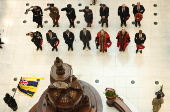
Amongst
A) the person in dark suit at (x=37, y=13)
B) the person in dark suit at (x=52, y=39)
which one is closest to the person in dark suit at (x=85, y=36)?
the person in dark suit at (x=52, y=39)

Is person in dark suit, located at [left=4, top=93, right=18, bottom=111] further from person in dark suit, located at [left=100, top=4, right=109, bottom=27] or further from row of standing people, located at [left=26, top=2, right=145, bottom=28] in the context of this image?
person in dark suit, located at [left=100, top=4, right=109, bottom=27]

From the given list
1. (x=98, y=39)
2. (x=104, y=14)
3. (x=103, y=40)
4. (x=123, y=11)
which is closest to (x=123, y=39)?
(x=103, y=40)

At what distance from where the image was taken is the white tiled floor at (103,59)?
12773 mm

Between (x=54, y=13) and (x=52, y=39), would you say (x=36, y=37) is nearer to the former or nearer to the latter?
(x=52, y=39)

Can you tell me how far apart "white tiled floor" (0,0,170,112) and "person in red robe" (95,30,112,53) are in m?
0.48

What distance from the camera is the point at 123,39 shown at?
13281mm

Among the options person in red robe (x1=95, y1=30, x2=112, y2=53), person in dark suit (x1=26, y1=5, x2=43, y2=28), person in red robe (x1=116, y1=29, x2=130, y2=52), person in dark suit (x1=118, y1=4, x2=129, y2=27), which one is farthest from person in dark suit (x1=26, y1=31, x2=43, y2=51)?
person in dark suit (x1=118, y1=4, x2=129, y2=27)

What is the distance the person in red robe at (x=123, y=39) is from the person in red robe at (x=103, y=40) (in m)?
0.46

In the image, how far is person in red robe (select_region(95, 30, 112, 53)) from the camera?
13034 mm

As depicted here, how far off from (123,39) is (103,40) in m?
0.90

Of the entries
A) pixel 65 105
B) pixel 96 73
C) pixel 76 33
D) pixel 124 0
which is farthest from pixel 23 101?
pixel 124 0

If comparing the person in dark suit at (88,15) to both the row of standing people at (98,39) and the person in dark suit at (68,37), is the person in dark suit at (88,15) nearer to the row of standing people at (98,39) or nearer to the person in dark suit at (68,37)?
the row of standing people at (98,39)

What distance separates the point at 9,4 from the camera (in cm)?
1636

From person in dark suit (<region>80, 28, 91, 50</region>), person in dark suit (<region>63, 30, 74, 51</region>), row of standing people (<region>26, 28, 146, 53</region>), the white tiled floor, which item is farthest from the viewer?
person in dark suit (<region>63, 30, 74, 51</region>)
